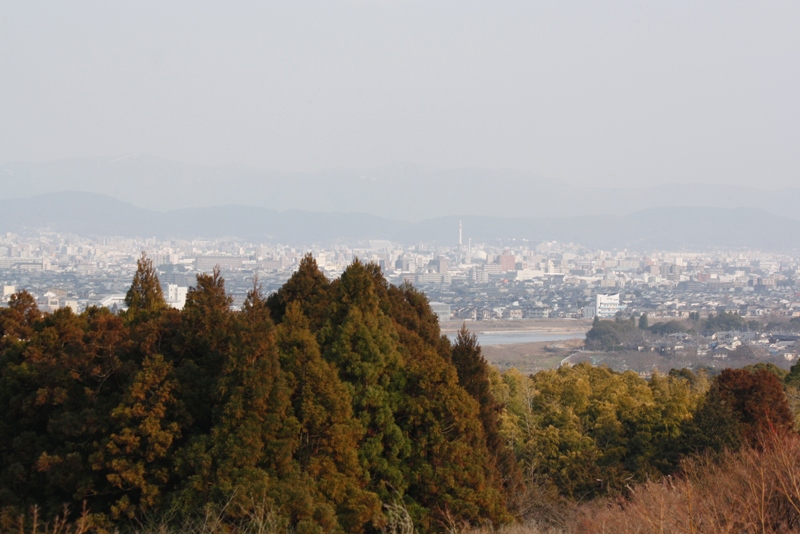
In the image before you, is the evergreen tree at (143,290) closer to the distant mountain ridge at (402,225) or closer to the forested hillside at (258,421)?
the forested hillside at (258,421)

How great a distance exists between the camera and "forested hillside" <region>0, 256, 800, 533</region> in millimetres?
7238

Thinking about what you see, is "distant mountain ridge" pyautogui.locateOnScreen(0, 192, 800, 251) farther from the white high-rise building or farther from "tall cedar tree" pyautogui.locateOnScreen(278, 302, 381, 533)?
"tall cedar tree" pyautogui.locateOnScreen(278, 302, 381, 533)

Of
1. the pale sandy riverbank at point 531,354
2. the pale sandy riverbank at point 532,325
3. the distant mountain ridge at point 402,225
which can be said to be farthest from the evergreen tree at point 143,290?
the distant mountain ridge at point 402,225

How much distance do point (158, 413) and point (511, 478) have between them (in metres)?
4.17

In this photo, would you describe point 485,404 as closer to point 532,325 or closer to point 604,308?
point 532,325

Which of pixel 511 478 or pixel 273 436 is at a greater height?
pixel 273 436

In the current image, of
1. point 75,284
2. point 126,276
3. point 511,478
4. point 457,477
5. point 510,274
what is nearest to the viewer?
point 457,477

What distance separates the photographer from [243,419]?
294 inches

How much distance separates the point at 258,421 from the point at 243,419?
121 mm

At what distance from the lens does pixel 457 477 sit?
332 inches

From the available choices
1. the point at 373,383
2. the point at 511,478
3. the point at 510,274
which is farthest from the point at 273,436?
the point at 510,274

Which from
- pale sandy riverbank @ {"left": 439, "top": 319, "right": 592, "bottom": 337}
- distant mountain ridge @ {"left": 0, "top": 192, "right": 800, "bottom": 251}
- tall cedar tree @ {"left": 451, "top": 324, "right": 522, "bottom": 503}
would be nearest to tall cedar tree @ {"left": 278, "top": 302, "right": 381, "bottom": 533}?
tall cedar tree @ {"left": 451, "top": 324, "right": 522, "bottom": 503}

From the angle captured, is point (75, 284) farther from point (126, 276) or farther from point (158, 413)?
point (158, 413)

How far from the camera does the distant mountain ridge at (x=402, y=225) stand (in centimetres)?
11369
